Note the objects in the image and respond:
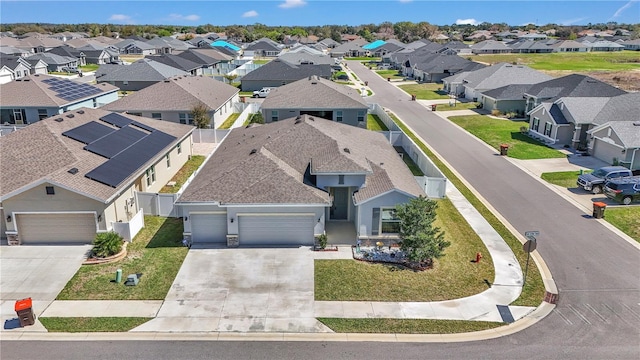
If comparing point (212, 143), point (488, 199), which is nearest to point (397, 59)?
point (212, 143)

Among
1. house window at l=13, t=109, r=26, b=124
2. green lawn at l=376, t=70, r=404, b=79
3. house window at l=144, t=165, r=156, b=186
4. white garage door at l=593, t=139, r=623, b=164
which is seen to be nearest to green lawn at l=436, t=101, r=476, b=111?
white garage door at l=593, t=139, r=623, b=164

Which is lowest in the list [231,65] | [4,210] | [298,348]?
[298,348]

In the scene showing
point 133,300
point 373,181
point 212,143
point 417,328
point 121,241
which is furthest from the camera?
point 212,143

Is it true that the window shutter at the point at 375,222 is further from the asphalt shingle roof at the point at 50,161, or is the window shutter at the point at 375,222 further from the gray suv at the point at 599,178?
the gray suv at the point at 599,178

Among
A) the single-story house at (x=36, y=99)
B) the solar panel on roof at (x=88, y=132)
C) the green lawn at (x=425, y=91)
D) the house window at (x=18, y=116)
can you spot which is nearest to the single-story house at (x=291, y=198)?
the solar panel on roof at (x=88, y=132)

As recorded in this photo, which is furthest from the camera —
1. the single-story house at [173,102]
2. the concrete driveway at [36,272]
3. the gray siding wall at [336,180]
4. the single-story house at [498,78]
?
the single-story house at [498,78]

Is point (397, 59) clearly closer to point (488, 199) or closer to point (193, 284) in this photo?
point (488, 199)

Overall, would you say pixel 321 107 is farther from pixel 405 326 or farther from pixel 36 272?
pixel 405 326

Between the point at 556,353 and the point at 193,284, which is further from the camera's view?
the point at 193,284
